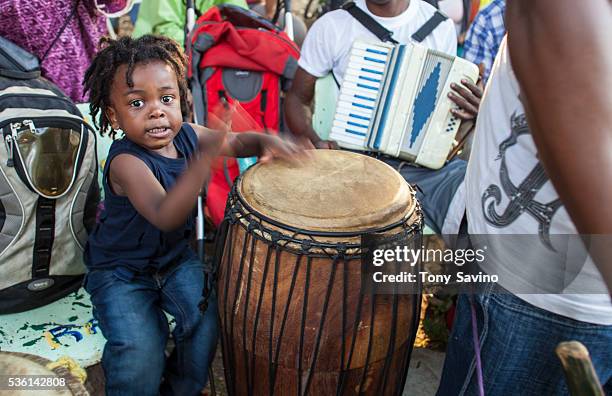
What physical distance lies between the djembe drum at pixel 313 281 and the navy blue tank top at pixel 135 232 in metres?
0.30

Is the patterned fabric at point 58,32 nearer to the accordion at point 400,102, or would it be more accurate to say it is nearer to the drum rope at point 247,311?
the accordion at point 400,102

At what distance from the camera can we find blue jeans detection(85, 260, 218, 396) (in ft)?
5.89

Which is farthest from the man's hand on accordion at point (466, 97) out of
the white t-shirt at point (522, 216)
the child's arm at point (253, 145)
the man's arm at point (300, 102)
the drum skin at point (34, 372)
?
the drum skin at point (34, 372)

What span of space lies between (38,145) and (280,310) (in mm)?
979

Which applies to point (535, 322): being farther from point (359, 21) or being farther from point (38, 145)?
point (359, 21)

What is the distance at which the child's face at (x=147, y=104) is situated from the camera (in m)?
1.76

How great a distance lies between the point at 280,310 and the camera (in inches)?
61.9

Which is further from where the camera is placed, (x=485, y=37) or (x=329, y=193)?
(x=485, y=37)

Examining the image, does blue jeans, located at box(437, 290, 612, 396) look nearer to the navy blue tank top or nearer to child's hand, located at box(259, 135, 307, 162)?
child's hand, located at box(259, 135, 307, 162)

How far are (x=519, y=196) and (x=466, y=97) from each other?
144 centimetres

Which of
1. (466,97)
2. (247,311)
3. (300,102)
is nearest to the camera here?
(247,311)

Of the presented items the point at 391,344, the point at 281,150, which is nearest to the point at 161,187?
the point at 281,150

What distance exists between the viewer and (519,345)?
1.40 m

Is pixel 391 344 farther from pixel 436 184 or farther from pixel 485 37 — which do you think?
pixel 485 37
